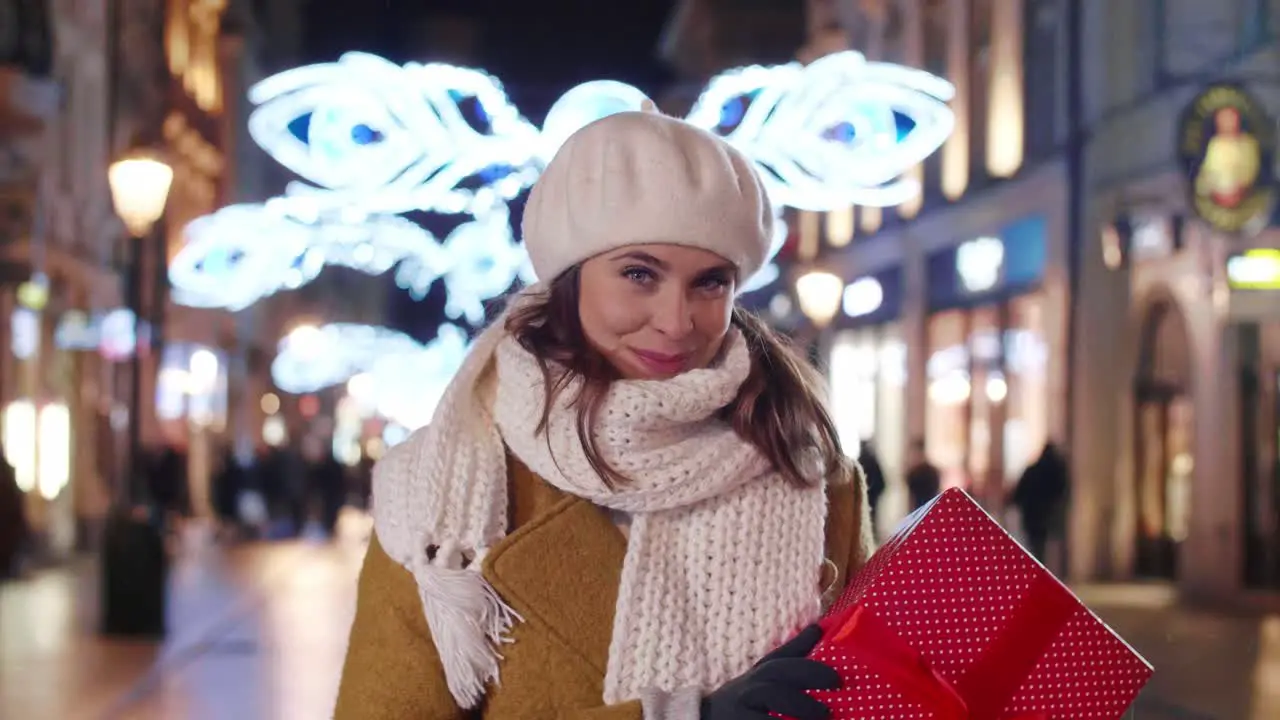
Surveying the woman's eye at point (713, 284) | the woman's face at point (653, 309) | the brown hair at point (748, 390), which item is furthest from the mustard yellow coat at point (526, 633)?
the woman's eye at point (713, 284)

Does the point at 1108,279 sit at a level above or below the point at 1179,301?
above

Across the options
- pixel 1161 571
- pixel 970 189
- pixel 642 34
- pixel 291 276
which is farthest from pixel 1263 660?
pixel 642 34

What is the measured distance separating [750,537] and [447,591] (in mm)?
409

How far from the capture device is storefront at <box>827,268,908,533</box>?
23.9 metres

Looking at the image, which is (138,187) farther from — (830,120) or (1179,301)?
(1179,301)

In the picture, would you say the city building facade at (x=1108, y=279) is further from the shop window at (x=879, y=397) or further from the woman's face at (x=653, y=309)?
the woman's face at (x=653, y=309)

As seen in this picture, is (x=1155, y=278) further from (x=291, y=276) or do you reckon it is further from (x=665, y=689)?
(x=665, y=689)

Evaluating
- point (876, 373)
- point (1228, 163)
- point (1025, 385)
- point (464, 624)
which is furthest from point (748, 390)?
point (876, 373)

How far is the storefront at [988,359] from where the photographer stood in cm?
1892

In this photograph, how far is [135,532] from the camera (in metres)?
12.8

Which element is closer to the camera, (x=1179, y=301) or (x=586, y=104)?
(x=586, y=104)

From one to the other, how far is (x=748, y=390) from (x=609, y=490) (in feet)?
0.82

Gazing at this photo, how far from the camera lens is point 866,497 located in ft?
7.98

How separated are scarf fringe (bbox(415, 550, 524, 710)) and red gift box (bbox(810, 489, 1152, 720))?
46 cm
